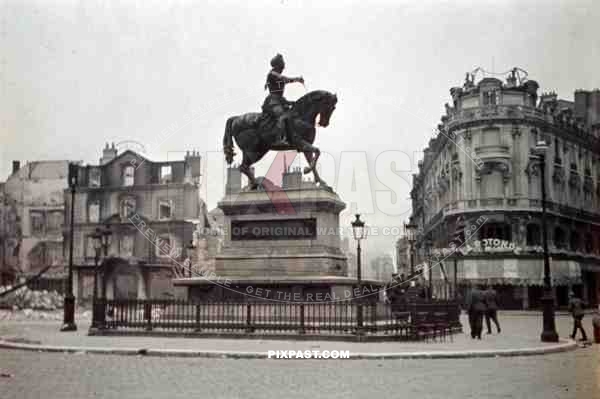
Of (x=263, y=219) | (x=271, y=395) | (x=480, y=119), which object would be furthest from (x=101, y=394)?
(x=480, y=119)

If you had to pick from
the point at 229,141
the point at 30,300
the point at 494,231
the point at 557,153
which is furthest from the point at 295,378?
the point at 557,153

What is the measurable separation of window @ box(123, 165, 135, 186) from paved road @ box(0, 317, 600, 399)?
1865 inches

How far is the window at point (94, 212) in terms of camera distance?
6100 centimetres

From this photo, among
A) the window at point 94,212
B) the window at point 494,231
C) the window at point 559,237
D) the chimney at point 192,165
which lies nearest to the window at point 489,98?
the window at point 494,231

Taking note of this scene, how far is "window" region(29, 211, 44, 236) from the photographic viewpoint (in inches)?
1899

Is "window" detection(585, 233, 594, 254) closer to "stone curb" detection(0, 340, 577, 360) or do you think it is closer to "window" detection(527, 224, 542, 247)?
"window" detection(527, 224, 542, 247)

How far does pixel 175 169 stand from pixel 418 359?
4892 cm

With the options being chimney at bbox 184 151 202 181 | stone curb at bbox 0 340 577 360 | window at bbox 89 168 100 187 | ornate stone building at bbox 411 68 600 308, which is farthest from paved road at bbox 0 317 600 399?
window at bbox 89 168 100 187

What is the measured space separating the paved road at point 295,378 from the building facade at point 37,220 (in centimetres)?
2777

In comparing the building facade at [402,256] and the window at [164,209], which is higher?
the window at [164,209]

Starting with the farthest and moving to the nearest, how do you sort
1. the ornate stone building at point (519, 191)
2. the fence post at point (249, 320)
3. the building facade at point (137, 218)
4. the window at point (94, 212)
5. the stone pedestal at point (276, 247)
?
the window at point (94, 212) → the building facade at point (137, 218) → the ornate stone building at point (519, 191) → the stone pedestal at point (276, 247) → the fence post at point (249, 320)

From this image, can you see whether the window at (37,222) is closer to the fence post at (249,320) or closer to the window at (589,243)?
the fence post at (249,320)

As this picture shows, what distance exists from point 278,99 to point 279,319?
734 cm

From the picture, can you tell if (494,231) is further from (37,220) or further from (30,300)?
(37,220)
